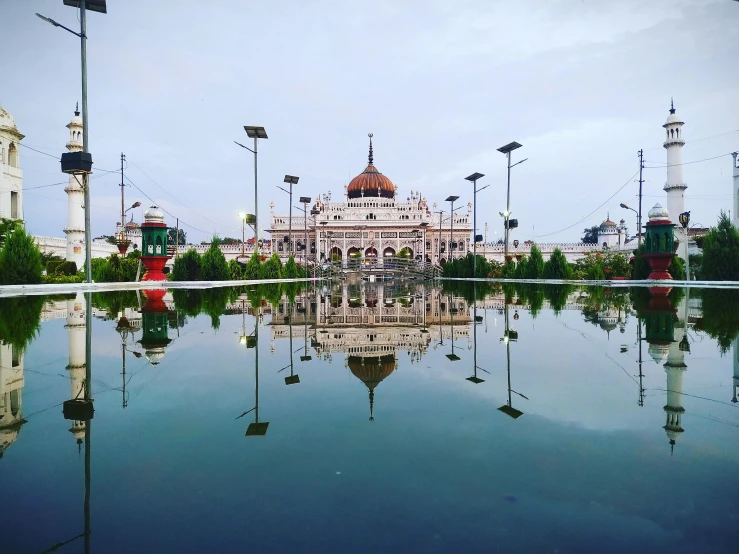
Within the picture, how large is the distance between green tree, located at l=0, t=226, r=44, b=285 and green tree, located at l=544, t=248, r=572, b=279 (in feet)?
69.4

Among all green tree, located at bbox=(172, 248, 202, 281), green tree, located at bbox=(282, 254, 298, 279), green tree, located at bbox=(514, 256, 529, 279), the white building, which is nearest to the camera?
green tree, located at bbox=(172, 248, 202, 281)

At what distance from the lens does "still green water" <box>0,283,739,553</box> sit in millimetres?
1350

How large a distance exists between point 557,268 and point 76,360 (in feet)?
76.2

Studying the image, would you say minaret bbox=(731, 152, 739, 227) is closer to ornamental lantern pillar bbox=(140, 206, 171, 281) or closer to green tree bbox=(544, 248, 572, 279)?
green tree bbox=(544, 248, 572, 279)

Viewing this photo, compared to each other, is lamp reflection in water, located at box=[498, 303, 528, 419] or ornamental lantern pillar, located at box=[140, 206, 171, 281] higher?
ornamental lantern pillar, located at box=[140, 206, 171, 281]

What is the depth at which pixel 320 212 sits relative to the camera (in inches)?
2618

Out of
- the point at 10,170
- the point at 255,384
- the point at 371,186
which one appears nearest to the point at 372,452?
the point at 255,384

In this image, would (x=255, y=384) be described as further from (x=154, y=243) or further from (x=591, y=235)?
(x=591, y=235)

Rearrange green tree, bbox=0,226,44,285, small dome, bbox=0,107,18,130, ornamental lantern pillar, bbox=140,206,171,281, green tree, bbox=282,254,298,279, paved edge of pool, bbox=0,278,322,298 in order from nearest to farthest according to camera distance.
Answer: paved edge of pool, bbox=0,278,322,298, green tree, bbox=0,226,44,285, ornamental lantern pillar, bbox=140,206,171,281, green tree, bbox=282,254,298,279, small dome, bbox=0,107,18,130

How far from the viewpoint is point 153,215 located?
19000 mm

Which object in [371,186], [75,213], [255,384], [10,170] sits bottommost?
[255,384]

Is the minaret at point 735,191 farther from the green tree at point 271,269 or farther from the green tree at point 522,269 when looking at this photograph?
the green tree at point 271,269

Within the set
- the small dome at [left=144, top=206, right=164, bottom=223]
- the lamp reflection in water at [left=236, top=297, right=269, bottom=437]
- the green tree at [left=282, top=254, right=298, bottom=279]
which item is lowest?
the lamp reflection in water at [left=236, top=297, right=269, bottom=437]

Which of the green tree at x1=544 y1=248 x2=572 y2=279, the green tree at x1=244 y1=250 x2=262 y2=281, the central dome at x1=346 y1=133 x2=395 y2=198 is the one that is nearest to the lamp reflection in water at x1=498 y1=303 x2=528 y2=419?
the green tree at x1=544 y1=248 x2=572 y2=279
